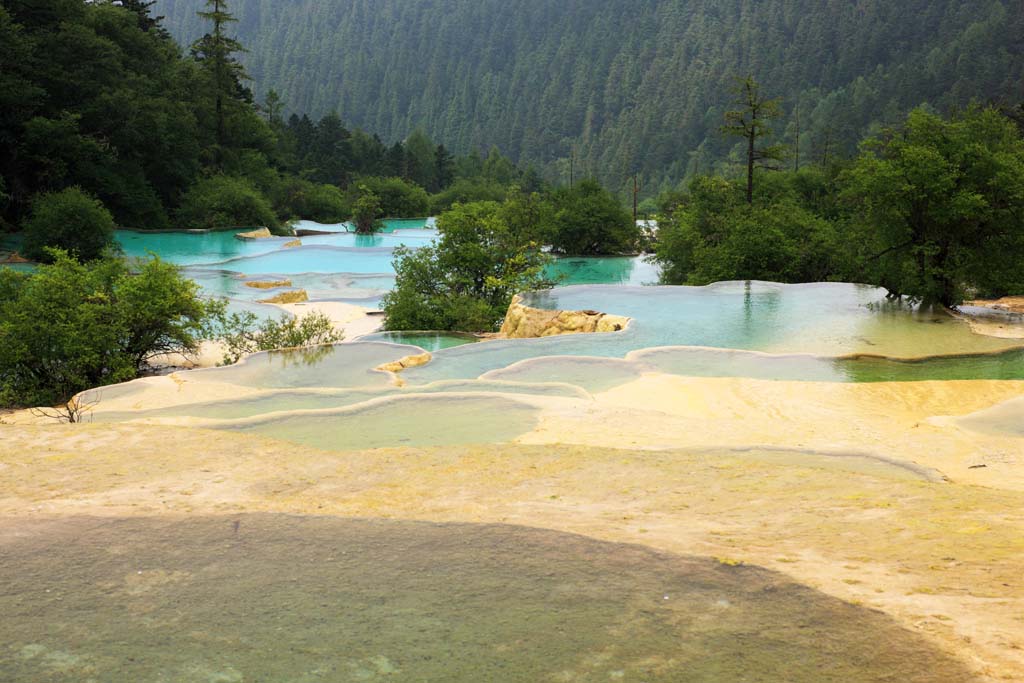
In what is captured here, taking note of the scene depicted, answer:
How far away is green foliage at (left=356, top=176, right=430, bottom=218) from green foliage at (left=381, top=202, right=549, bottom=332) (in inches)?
1417

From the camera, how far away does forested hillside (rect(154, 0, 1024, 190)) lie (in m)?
85.4

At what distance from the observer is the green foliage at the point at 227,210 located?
4153 centimetres

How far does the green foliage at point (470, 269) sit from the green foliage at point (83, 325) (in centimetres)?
468

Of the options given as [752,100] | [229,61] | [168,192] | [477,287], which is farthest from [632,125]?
[477,287]

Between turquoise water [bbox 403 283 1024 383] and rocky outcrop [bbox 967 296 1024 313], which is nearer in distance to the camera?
turquoise water [bbox 403 283 1024 383]

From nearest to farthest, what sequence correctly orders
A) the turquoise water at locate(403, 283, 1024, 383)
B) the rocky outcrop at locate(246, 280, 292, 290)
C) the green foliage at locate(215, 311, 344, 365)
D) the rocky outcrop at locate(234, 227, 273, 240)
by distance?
the turquoise water at locate(403, 283, 1024, 383), the green foliage at locate(215, 311, 344, 365), the rocky outcrop at locate(246, 280, 292, 290), the rocky outcrop at locate(234, 227, 273, 240)

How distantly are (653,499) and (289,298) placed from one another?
60.1 feet

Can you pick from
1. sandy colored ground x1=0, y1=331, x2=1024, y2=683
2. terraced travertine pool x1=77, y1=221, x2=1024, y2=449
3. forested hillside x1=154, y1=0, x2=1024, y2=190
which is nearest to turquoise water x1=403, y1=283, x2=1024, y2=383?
terraced travertine pool x1=77, y1=221, x2=1024, y2=449

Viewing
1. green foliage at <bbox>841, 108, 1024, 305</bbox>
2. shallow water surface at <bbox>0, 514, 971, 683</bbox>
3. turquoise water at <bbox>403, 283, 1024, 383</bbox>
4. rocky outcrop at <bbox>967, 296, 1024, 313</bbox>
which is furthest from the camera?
rocky outcrop at <bbox>967, 296, 1024, 313</bbox>

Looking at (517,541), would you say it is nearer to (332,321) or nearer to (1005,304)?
(332,321)

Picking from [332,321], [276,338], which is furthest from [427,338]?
[332,321]

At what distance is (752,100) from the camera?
26422 mm

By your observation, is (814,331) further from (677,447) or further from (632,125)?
(632,125)

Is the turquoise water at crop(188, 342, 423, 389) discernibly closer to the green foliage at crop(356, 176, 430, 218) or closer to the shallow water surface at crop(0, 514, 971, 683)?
the shallow water surface at crop(0, 514, 971, 683)
